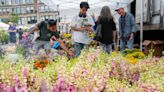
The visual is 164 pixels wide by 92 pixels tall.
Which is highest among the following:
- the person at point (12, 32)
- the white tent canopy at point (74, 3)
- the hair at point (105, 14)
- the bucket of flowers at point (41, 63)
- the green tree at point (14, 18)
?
the white tent canopy at point (74, 3)

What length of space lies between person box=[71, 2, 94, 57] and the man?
1.41 meters

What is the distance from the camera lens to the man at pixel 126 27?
10055mm

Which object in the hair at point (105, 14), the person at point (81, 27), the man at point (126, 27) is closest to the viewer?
the person at point (81, 27)

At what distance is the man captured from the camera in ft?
33.0

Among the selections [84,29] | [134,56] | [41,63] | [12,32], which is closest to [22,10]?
[12,32]

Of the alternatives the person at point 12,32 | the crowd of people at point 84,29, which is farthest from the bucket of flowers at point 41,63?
the person at point 12,32

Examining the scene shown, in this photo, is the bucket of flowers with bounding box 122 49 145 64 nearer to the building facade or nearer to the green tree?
the green tree

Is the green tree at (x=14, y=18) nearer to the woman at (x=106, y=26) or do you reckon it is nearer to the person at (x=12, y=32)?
A: the person at (x=12, y=32)

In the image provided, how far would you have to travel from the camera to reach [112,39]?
9.29 metres

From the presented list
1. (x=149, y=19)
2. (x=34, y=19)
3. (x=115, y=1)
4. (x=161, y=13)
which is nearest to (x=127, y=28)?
(x=161, y=13)

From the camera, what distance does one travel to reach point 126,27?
1023cm

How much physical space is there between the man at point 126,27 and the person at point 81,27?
141 cm

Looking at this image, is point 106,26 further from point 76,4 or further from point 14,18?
point 14,18

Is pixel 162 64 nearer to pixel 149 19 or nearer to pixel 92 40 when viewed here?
pixel 92 40
